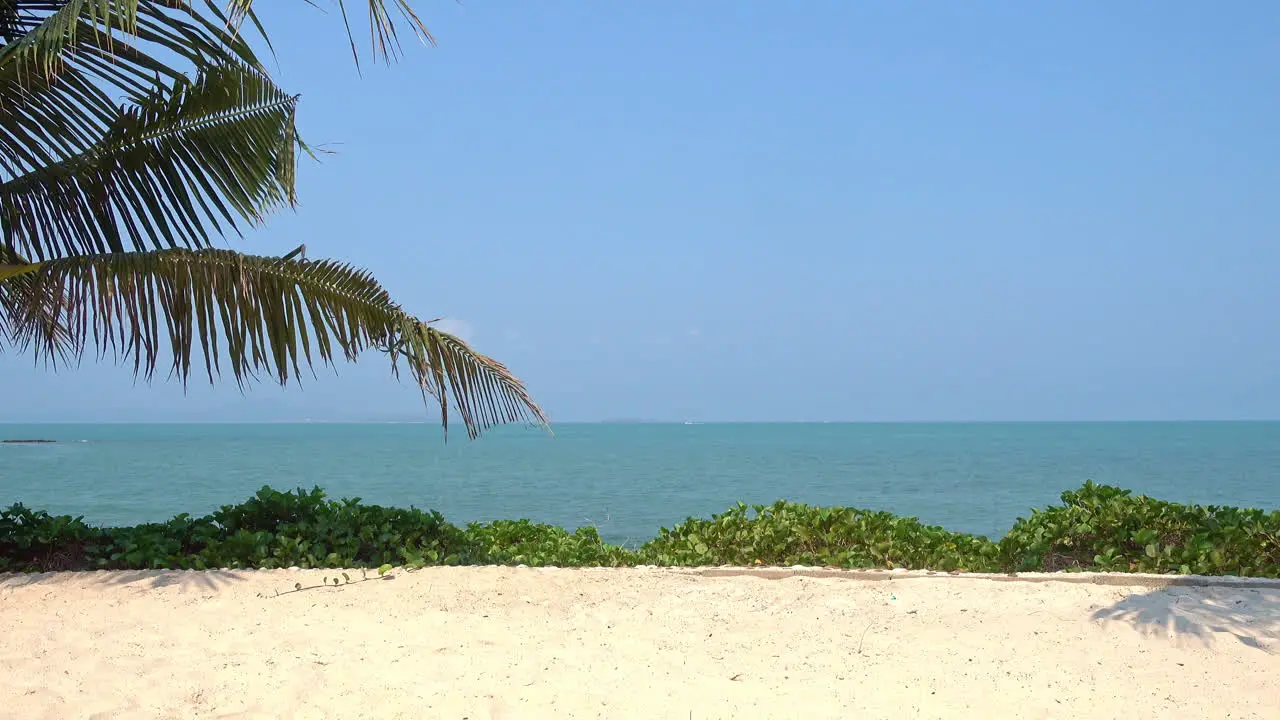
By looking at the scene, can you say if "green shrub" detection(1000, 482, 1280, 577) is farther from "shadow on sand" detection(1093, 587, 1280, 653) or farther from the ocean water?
the ocean water

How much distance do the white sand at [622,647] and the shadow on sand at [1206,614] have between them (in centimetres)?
2

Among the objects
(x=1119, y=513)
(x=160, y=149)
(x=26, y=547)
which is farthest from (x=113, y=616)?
(x=1119, y=513)

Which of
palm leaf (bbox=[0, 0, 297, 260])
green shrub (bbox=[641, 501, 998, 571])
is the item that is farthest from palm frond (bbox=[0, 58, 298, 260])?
green shrub (bbox=[641, 501, 998, 571])

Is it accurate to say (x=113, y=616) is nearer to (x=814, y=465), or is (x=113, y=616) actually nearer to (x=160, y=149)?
(x=160, y=149)

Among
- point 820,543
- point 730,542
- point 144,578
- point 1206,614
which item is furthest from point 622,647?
point 144,578

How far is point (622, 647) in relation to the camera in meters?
5.45

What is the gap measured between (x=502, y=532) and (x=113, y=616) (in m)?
3.87

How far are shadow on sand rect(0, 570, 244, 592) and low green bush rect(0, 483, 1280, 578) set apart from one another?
Answer: 0.22 m

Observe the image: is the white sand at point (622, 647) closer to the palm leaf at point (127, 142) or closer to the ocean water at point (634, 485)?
the palm leaf at point (127, 142)

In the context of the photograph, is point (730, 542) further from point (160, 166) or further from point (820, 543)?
point (160, 166)

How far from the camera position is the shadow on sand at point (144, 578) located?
6656 mm

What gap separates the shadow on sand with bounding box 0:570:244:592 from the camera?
6.66 meters

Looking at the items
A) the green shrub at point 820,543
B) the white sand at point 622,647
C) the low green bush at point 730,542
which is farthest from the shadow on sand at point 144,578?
the green shrub at point 820,543

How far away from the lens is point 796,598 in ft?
20.8
